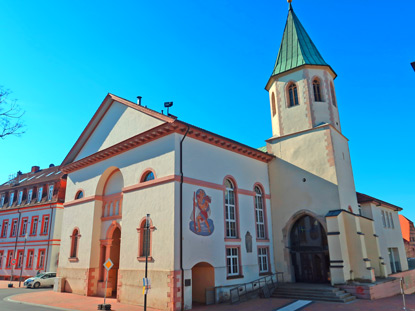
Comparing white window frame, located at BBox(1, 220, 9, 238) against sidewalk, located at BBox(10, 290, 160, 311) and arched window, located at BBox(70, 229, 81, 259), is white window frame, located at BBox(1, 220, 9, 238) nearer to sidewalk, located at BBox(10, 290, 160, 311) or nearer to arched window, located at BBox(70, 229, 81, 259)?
arched window, located at BBox(70, 229, 81, 259)

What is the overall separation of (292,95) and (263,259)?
Answer: 11335mm

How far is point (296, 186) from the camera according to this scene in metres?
21.1

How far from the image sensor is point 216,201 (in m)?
17.7

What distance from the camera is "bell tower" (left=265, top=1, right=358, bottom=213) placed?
2030 centimetres

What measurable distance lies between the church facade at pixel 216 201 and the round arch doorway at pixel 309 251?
6cm

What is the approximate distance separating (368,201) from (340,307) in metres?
14.1

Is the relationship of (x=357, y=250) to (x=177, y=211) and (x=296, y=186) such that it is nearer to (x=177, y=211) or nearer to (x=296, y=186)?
(x=296, y=186)

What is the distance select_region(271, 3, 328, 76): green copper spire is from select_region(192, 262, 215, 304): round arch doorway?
14.7 metres

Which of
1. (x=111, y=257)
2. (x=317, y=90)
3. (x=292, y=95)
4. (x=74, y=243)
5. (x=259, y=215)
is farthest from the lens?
(x=292, y=95)

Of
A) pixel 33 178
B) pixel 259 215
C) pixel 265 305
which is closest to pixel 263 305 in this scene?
pixel 265 305

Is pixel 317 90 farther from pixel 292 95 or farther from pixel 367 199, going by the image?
pixel 367 199

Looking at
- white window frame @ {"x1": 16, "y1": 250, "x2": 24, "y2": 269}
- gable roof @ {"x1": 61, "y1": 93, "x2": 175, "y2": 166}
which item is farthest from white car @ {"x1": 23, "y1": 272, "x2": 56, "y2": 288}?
gable roof @ {"x1": 61, "y1": 93, "x2": 175, "y2": 166}

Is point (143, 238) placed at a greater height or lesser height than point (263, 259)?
greater

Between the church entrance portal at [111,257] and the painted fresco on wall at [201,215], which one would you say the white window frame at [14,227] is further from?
the painted fresco on wall at [201,215]
